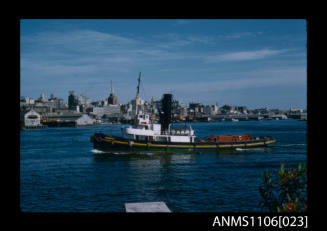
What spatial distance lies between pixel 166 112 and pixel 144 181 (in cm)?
2006

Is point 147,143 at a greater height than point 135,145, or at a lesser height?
greater

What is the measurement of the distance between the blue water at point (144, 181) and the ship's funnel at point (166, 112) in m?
5.21

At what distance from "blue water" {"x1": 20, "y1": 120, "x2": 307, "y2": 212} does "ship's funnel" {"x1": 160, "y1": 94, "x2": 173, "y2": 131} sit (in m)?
5.21

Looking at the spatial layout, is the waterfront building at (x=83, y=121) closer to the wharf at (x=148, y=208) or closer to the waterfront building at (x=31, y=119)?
the waterfront building at (x=31, y=119)

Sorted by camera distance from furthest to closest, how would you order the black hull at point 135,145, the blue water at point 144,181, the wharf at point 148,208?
the black hull at point 135,145, the blue water at point 144,181, the wharf at point 148,208

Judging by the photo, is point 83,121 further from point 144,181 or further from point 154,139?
point 144,181

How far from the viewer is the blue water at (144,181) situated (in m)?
19.9

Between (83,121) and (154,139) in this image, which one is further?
(83,121)

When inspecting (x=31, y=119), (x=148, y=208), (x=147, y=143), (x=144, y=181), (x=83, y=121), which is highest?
(x=31, y=119)

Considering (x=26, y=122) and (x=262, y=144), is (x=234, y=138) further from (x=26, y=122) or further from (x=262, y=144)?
(x=26, y=122)

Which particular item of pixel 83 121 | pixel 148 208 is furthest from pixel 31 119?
pixel 148 208

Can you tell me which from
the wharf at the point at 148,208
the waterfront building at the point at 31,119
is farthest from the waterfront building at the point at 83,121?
the wharf at the point at 148,208

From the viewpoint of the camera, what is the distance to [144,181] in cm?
2714

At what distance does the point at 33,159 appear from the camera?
135 feet
